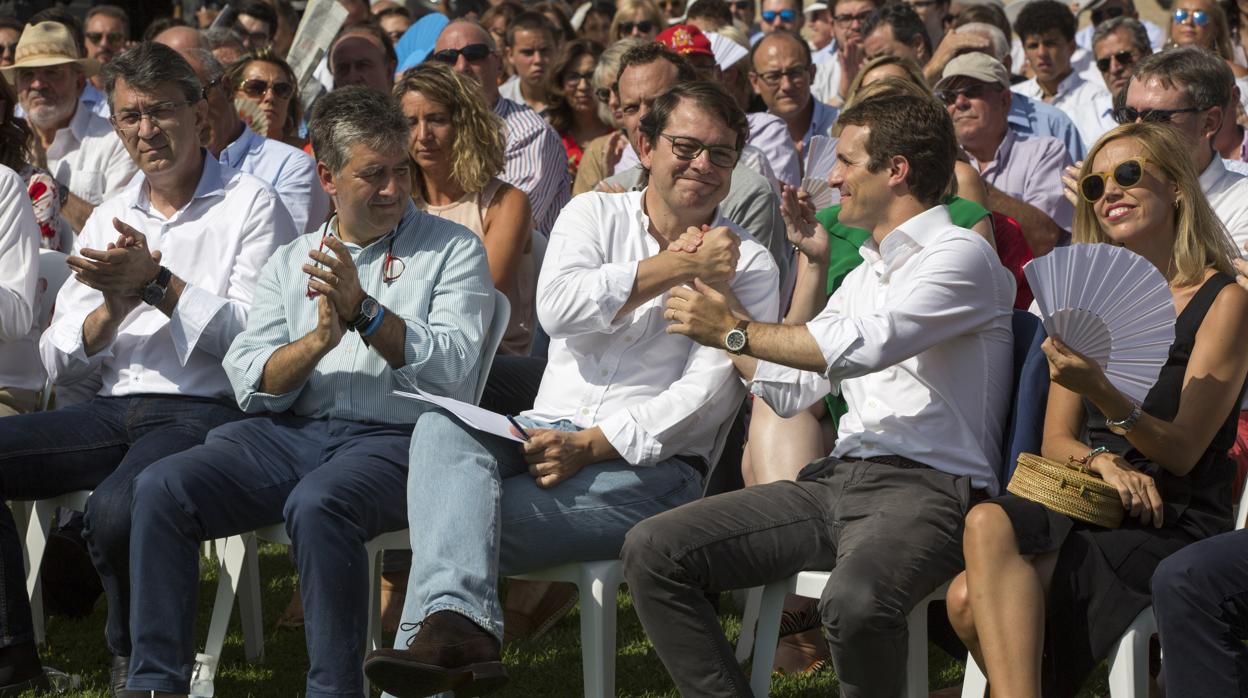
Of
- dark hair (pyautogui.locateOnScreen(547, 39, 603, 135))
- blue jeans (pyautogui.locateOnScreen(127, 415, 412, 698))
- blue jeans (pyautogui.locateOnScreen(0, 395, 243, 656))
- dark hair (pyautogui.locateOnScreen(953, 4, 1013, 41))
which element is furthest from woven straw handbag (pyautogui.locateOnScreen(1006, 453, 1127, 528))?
dark hair (pyautogui.locateOnScreen(953, 4, 1013, 41))

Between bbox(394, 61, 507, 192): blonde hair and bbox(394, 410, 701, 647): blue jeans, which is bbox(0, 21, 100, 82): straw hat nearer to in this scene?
bbox(394, 61, 507, 192): blonde hair

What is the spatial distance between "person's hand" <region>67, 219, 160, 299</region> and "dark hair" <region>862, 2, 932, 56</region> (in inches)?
173

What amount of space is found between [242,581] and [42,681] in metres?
0.63

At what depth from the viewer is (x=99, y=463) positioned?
460 centimetres

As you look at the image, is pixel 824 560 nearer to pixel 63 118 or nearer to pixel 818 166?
pixel 818 166

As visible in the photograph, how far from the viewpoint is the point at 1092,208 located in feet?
13.0

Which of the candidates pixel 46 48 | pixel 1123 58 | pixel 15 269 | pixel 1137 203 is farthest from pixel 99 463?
pixel 1123 58

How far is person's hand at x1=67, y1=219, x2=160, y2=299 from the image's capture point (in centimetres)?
432

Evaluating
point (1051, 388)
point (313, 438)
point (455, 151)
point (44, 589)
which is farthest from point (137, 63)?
point (1051, 388)

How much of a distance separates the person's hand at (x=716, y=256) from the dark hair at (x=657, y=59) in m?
1.73

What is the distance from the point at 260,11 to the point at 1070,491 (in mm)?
7413

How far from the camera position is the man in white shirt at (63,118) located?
6.86 meters

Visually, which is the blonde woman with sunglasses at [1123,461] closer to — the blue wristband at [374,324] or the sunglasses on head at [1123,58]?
the blue wristband at [374,324]

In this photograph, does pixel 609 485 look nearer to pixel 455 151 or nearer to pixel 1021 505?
pixel 1021 505
